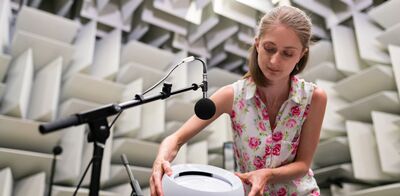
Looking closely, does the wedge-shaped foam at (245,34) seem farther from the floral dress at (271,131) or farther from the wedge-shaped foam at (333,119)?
the floral dress at (271,131)

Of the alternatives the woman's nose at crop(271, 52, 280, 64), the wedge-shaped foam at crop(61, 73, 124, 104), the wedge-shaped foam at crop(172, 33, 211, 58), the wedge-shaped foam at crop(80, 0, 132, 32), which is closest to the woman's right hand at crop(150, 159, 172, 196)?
the woman's nose at crop(271, 52, 280, 64)

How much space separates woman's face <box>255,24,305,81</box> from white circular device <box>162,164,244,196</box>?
307mm

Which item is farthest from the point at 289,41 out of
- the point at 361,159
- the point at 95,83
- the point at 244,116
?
the point at 95,83

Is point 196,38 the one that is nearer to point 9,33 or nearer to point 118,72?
point 118,72

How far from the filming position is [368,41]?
2.52 metres

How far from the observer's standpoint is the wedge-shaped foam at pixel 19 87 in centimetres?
208

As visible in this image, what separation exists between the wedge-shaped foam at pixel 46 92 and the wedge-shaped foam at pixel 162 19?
795 mm

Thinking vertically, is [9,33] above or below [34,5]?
below

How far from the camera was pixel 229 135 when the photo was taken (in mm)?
3043

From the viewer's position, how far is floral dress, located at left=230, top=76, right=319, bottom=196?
39.6 inches

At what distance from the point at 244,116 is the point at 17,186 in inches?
65.6

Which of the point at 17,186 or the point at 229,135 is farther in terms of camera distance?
the point at 229,135

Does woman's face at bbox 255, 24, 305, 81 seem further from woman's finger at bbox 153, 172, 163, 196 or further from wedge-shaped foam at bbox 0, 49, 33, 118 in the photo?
wedge-shaped foam at bbox 0, 49, 33, 118

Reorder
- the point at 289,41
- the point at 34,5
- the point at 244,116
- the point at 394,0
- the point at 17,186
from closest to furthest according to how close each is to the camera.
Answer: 1. the point at 289,41
2. the point at 244,116
3. the point at 17,186
4. the point at 394,0
5. the point at 34,5
